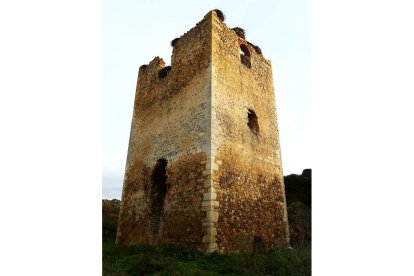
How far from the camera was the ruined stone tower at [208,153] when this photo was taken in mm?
8039

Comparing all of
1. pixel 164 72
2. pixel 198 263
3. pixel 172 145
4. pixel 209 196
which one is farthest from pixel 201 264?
pixel 164 72

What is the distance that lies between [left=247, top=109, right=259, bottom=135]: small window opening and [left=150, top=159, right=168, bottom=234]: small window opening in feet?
9.88

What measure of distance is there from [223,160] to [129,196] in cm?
459

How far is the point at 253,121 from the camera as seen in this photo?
10.5 metres

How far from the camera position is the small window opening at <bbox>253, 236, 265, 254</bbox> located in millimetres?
8602

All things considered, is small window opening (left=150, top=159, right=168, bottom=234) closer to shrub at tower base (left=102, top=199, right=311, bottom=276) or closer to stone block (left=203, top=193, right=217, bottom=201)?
shrub at tower base (left=102, top=199, right=311, bottom=276)

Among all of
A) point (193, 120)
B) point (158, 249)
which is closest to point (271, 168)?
point (193, 120)

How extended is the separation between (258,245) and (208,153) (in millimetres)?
2989

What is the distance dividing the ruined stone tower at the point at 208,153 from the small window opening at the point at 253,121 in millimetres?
36

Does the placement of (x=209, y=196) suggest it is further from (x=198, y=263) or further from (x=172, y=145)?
(x=172, y=145)

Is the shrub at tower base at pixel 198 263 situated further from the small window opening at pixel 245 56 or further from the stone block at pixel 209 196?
the small window opening at pixel 245 56

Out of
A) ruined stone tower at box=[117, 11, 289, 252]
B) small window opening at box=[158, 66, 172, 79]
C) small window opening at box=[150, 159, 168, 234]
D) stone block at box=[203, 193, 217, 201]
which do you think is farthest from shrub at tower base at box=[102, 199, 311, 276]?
small window opening at box=[158, 66, 172, 79]

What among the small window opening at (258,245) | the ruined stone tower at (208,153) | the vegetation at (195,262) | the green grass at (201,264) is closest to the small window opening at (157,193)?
the ruined stone tower at (208,153)

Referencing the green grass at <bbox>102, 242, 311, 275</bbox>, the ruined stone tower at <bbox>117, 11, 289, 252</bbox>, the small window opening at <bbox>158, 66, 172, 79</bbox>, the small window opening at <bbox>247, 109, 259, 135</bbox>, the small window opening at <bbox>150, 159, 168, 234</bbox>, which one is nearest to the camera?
the green grass at <bbox>102, 242, 311, 275</bbox>
